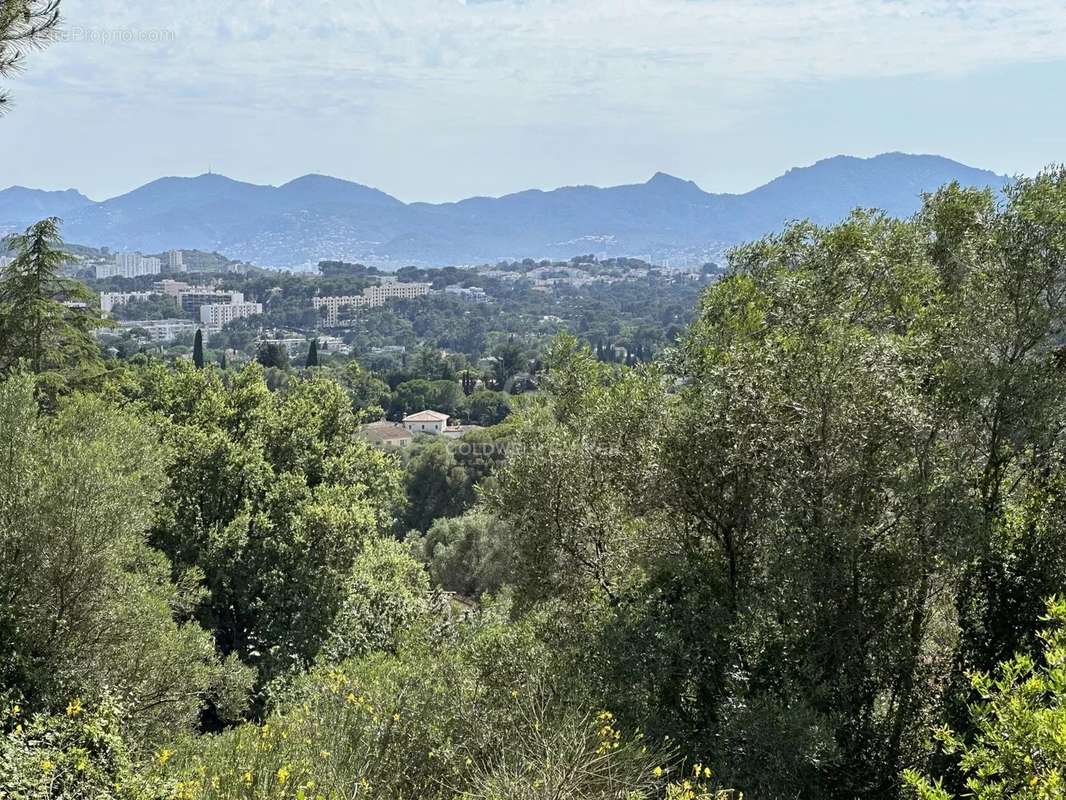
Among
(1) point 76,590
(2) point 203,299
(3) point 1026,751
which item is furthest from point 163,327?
(3) point 1026,751

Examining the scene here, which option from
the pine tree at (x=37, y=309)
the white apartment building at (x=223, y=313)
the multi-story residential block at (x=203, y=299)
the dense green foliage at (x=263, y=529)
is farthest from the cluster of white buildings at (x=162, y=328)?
the dense green foliage at (x=263, y=529)

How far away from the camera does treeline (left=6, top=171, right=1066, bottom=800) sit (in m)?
5.57

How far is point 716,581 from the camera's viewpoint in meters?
7.11

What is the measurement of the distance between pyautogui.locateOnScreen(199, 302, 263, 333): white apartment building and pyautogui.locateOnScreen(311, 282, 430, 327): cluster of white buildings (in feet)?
41.5

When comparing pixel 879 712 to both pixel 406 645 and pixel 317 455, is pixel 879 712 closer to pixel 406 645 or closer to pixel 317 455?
pixel 406 645

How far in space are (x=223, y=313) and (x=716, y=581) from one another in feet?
545

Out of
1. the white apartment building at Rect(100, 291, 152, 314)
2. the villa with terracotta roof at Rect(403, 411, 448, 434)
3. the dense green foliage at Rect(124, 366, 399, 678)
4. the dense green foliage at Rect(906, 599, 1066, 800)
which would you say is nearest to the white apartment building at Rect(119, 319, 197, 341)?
the white apartment building at Rect(100, 291, 152, 314)

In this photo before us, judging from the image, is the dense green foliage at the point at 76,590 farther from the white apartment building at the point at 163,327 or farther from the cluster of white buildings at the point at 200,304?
the cluster of white buildings at the point at 200,304

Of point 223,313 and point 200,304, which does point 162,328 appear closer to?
point 223,313

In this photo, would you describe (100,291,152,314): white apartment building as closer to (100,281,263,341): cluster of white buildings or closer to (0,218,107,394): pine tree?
(100,281,263,341): cluster of white buildings

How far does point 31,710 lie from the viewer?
7.20 meters

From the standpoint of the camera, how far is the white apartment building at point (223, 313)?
156725 mm

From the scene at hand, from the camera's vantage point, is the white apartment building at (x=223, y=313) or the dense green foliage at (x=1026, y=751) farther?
the white apartment building at (x=223, y=313)

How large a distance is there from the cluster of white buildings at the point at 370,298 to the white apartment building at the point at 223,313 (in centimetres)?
1264
